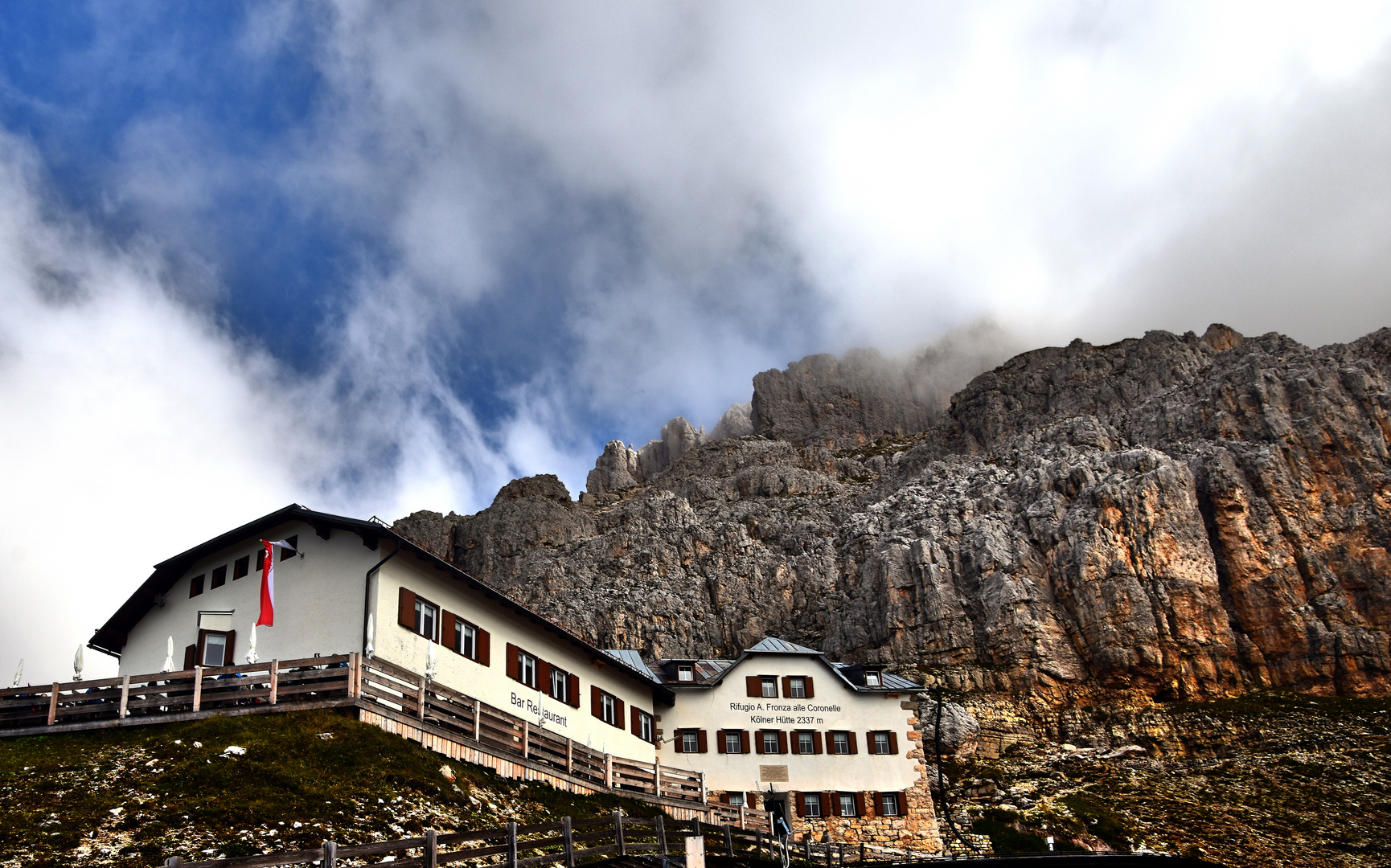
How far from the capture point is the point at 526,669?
42062 millimetres

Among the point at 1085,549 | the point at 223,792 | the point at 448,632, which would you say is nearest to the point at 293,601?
the point at 448,632

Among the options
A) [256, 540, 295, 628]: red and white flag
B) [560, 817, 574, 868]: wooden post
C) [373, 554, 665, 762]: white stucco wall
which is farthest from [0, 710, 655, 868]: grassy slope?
[256, 540, 295, 628]: red and white flag

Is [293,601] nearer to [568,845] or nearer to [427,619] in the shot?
[427,619]

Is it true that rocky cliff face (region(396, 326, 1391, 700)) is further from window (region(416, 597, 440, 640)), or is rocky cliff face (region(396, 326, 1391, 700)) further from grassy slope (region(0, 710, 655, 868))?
grassy slope (region(0, 710, 655, 868))

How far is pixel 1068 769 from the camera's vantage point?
2908 inches

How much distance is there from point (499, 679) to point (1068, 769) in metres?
52.1

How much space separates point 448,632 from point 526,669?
18.7 feet

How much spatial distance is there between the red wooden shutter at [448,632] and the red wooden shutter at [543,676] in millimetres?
5748

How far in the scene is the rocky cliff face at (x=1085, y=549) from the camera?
88.2 meters

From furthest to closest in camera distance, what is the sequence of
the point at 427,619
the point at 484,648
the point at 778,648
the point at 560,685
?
the point at 778,648
the point at 560,685
the point at 484,648
the point at 427,619

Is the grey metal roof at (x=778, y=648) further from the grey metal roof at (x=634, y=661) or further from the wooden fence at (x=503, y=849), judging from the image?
the wooden fence at (x=503, y=849)

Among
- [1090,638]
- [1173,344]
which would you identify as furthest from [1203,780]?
[1173,344]

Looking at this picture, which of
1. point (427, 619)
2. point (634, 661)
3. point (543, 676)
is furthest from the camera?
point (634, 661)

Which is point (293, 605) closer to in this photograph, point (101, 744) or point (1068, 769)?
point (101, 744)
